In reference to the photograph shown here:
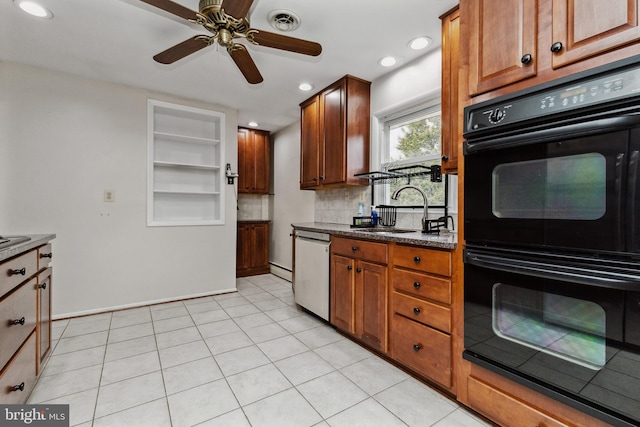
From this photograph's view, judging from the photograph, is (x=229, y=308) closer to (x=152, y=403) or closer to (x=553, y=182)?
(x=152, y=403)

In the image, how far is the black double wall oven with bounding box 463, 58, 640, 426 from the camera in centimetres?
97

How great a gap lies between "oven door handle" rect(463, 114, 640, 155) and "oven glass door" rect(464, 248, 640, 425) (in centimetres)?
46

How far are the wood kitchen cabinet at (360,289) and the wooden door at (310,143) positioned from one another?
1121mm

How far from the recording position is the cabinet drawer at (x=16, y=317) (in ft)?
4.11

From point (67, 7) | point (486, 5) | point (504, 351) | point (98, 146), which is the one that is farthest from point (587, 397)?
point (98, 146)

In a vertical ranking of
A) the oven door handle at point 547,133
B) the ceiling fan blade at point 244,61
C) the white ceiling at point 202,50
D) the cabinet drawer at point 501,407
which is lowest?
the cabinet drawer at point 501,407

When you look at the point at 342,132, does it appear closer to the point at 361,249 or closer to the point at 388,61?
the point at 388,61

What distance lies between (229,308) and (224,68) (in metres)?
2.45

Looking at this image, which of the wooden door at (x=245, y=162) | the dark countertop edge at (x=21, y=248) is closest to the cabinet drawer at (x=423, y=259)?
the dark countertop edge at (x=21, y=248)

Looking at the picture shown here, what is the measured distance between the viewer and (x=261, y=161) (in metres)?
4.89

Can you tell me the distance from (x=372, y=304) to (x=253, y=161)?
345 centimetres

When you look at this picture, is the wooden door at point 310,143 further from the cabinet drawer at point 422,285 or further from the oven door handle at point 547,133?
the oven door handle at point 547,133

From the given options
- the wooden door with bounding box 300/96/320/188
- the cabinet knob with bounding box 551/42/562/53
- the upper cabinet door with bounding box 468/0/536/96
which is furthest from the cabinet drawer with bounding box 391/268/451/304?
the wooden door with bounding box 300/96/320/188

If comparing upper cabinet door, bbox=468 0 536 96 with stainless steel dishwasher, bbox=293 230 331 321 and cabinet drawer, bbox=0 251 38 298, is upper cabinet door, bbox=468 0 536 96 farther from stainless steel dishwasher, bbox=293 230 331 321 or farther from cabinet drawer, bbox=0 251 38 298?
cabinet drawer, bbox=0 251 38 298
